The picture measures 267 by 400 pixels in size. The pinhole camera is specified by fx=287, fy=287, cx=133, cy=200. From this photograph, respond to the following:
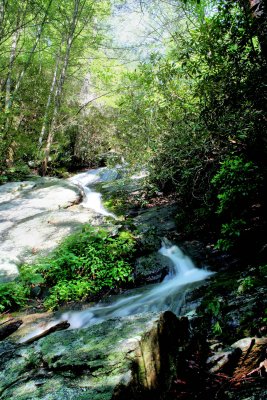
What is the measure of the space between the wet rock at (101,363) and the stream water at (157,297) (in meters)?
2.17

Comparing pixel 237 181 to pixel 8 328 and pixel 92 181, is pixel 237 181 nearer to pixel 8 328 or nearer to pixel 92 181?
pixel 8 328

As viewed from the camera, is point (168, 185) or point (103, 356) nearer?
Result: point (103, 356)

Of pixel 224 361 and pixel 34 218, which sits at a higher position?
pixel 34 218

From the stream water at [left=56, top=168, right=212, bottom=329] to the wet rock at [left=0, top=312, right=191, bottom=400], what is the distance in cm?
217

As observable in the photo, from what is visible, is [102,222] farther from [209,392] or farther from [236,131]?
[209,392]

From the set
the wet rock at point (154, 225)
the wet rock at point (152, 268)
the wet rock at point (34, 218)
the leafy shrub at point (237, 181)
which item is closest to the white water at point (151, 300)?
the wet rock at point (152, 268)

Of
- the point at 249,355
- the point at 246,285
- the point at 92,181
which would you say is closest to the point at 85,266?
the point at 246,285

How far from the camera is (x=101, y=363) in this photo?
2.38 m

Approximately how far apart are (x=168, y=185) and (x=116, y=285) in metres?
5.73

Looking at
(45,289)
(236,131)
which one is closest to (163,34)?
→ (236,131)

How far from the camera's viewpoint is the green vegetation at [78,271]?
237 inches

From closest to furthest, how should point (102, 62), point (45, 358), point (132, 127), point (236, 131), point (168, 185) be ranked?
point (45, 358)
point (236, 131)
point (132, 127)
point (168, 185)
point (102, 62)

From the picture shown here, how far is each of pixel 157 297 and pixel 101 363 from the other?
11.6 feet

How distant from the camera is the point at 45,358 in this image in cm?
269
